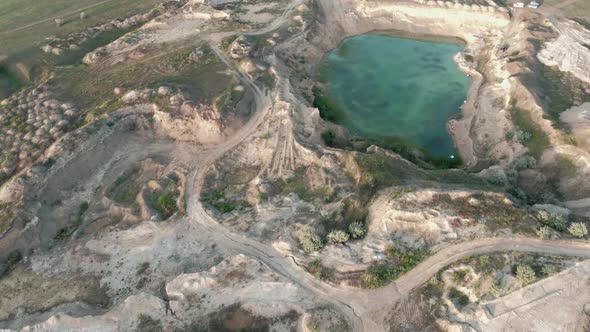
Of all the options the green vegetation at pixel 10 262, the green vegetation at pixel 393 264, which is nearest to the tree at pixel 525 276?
the green vegetation at pixel 393 264

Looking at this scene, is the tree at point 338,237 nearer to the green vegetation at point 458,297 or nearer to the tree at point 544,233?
the green vegetation at point 458,297

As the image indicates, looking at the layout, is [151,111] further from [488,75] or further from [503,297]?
[488,75]

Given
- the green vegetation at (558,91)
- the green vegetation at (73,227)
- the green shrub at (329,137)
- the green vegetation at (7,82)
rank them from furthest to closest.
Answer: the green vegetation at (7,82), the green vegetation at (558,91), the green shrub at (329,137), the green vegetation at (73,227)

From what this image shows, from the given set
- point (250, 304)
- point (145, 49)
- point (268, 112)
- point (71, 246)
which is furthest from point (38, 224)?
point (145, 49)

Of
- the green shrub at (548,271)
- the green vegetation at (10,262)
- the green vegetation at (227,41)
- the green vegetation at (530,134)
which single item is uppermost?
the green vegetation at (227,41)

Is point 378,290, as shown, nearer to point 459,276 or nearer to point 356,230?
point 356,230

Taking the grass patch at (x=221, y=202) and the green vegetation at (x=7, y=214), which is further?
the grass patch at (x=221, y=202)
